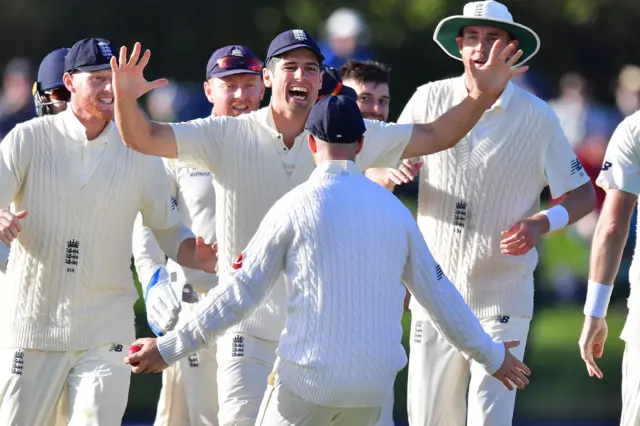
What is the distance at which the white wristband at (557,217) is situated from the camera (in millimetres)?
8609

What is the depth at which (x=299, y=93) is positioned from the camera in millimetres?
8156

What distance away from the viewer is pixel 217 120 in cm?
812

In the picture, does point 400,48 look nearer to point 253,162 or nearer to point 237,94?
point 237,94

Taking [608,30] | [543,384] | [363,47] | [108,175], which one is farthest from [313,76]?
[608,30]

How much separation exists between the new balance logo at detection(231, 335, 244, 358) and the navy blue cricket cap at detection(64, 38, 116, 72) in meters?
1.41

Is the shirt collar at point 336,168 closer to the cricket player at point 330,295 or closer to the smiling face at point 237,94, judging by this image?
the cricket player at point 330,295

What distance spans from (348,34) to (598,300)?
28.8 feet

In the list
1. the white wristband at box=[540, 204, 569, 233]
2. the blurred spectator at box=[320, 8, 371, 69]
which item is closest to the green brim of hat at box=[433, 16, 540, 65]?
the white wristband at box=[540, 204, 569, 233]

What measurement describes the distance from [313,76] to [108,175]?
1060mm

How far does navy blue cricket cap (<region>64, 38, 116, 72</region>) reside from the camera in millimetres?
8219

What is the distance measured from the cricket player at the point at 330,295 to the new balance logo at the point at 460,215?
1899 mm

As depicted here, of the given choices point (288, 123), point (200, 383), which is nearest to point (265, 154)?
point (288, 123)

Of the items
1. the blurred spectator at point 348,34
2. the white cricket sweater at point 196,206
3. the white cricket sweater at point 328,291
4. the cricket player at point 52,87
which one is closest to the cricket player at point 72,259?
the cricket player at point 52,87

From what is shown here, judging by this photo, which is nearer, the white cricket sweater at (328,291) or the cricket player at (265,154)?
the white cricket sweater at (328,291)
